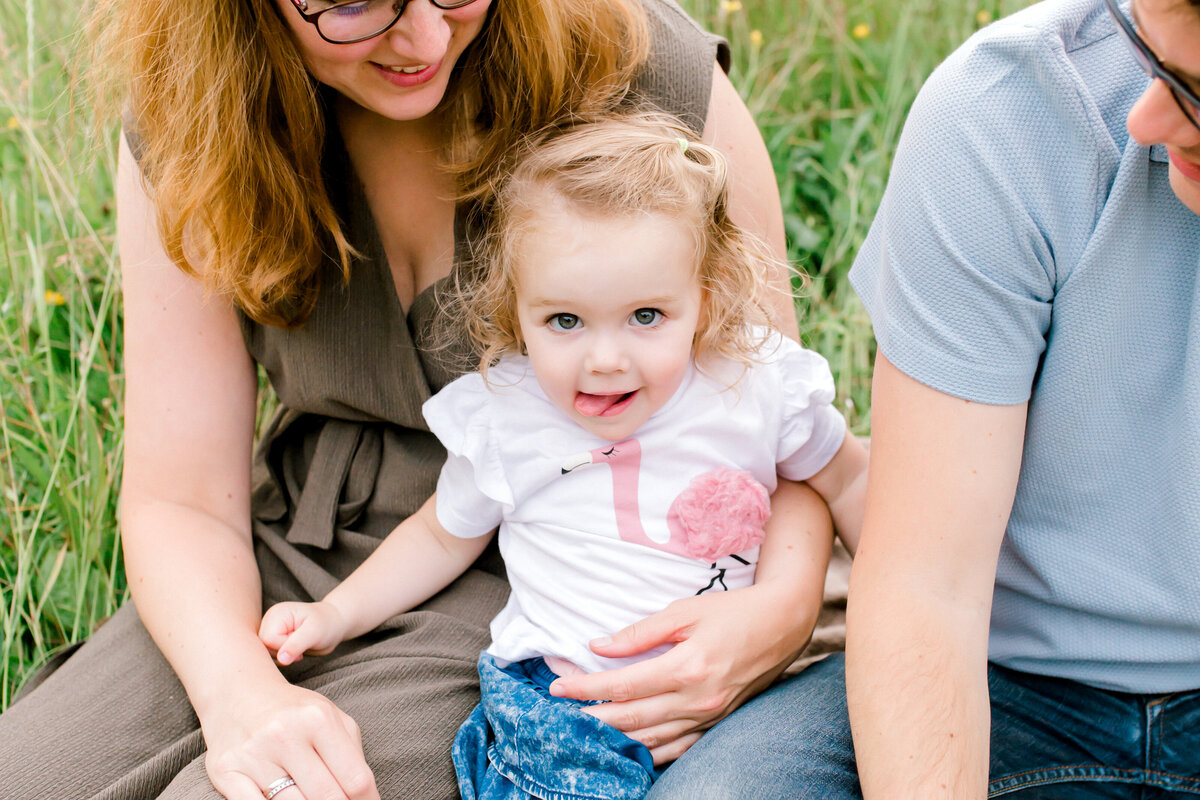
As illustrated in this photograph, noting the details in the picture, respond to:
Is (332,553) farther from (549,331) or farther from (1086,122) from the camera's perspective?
(1086,122)

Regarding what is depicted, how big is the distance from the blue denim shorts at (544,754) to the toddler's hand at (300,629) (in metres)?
0.24

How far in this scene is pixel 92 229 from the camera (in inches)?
104

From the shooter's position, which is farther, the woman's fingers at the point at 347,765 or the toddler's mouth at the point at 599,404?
the toddler's mouth at the point at 599,404

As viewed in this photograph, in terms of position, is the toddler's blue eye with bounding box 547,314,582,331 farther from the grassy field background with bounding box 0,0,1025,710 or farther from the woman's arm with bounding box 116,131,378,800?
the grassy field background with bounding box 0,0,1025,710

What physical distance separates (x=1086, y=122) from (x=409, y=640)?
1.18 meters

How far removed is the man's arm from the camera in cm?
133

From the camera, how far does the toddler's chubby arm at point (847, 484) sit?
5.83 feet

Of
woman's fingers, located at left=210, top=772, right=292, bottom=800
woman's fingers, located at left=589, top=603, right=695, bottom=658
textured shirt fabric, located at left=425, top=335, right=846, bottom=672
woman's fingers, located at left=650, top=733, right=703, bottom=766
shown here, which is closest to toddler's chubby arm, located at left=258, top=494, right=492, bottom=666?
textured shirt fabric, located at left=425, top=335, right=846, bottom=672

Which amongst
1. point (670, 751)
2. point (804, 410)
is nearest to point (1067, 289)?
point (804, 410)

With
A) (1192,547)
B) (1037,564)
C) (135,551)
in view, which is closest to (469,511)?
(135,551)

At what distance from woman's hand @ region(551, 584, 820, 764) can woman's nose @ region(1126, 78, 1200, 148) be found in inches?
32.1

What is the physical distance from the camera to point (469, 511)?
68.9 inches

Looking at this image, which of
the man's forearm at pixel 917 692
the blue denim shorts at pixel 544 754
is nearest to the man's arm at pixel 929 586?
the man's forearm at pixel 917 692

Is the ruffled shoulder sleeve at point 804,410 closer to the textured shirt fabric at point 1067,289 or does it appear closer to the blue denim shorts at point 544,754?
the textured shirt fabric at point 1067,289
